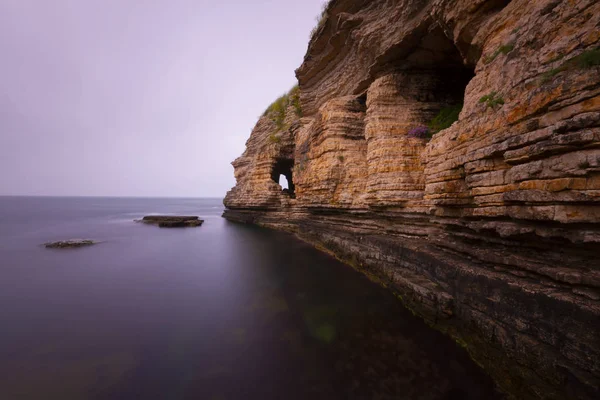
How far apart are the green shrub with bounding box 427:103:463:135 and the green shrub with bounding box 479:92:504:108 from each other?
5.34 meters

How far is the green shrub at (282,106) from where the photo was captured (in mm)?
27266

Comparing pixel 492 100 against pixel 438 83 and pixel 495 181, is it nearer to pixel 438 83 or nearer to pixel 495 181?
pixel 495 181

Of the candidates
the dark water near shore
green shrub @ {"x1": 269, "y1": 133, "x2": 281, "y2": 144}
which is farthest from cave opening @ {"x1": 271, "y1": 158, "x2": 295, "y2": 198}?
the dark water near shore

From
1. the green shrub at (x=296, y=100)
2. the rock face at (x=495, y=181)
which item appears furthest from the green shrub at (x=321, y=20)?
the green shrub at (x=296, y=100)

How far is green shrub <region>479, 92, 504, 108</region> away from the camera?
5562 mm

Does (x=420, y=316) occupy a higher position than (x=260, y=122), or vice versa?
(x=260, y=122)

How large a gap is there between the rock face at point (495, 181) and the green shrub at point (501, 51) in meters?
0.03

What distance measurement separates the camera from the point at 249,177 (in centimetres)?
2891

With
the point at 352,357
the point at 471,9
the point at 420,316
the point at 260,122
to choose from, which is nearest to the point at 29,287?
the point at 352,357

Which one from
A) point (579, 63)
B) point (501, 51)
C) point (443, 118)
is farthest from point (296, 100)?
point (579, 63)

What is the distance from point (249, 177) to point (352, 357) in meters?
25.1

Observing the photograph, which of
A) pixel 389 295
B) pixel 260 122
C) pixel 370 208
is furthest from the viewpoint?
pixel 260 122

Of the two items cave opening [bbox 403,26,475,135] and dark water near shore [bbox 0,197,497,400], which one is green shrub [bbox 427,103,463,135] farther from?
dark water near shore [bbox 0,197,497,400]

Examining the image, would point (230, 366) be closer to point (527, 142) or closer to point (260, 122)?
point (527, 142)
